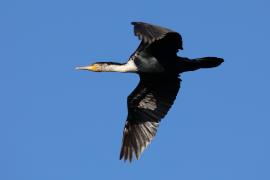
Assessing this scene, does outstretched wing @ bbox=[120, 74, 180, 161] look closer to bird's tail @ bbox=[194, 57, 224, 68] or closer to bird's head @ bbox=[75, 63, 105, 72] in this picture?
bird's head @ bbox=[75, 63, 105, 72]

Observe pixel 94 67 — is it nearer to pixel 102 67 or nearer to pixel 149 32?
pixel 102 67

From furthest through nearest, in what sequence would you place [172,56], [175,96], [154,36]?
1. [175,96]
2. [172,56]
3. [154,36]

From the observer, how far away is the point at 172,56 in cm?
1584

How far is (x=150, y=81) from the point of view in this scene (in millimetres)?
17109

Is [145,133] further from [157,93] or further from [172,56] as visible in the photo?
[172,56]

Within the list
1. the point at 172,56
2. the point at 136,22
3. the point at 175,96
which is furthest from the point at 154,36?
the point at 175,96

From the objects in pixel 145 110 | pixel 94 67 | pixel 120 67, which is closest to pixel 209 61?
pixel 120 67

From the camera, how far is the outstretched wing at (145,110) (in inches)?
669

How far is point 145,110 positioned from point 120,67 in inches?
58.8

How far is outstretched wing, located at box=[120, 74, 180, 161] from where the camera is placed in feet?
55.7

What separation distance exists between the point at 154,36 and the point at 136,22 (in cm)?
93

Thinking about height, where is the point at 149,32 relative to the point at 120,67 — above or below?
below

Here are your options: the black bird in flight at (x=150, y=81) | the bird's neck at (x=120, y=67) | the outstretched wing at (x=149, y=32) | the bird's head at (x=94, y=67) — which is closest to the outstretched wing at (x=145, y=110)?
the black bird in flight at (x=150, y=81)

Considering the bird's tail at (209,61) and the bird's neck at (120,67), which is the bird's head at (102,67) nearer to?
the bird's neck at (120,67)
